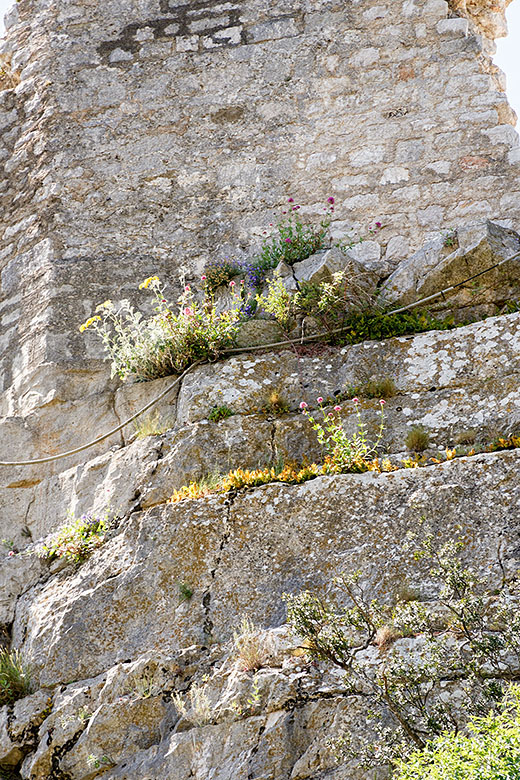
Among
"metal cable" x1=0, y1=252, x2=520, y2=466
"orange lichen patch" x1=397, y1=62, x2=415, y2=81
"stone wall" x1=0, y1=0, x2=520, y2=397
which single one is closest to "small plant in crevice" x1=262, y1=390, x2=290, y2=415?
"metal cable" x1=0, y1=252, x2=520, y2=466

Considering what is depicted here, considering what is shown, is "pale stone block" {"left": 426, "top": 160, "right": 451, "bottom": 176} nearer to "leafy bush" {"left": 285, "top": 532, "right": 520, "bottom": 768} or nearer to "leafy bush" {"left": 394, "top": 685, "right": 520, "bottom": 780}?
"leafy bush" {"left": 285, "top": 532, "right": 520, "bottom": 768}

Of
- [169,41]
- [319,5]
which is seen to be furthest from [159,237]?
[319,5]

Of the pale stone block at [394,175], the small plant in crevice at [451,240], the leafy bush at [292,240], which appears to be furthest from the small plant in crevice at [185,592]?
the pale stone block at [394,175]

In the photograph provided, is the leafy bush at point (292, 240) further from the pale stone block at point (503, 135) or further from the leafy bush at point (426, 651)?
the leafy bush at point (426, 651)

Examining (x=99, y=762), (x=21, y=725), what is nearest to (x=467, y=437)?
(x=99, y=762)

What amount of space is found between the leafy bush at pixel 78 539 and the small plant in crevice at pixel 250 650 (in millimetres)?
1288

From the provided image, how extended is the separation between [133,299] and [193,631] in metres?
2.96

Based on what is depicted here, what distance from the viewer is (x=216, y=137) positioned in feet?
25.2

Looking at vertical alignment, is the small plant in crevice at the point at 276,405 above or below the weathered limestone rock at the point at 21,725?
above

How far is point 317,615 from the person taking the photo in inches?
168

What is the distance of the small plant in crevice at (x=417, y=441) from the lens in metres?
5.43

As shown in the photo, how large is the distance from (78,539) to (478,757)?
121 inches

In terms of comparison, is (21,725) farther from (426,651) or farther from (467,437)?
(467,437)

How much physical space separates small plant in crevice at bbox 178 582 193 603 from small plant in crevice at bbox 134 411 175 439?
122cm
